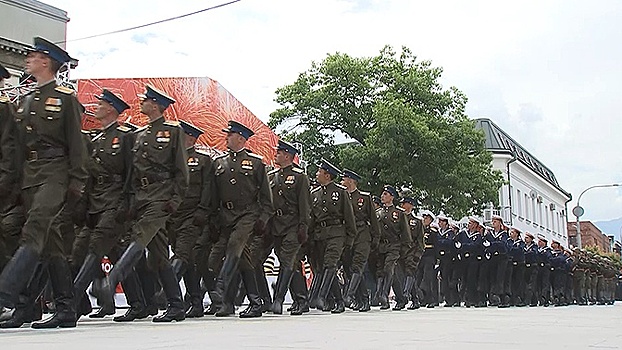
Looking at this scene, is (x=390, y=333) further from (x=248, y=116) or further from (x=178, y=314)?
(x=248, y=116)

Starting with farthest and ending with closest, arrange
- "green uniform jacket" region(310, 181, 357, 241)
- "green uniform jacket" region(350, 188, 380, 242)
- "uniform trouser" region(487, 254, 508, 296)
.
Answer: "uniform trouser" region(487, 254, 508, 296) < "green uniform jacket" region(350, 188, 380, 242) < "green uniform jacket" region(310, 181, 357, 241)

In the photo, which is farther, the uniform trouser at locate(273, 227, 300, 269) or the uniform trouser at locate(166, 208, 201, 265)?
the uniform trouser at locate(273, 227, 300, 269)

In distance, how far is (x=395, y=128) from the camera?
3153cm

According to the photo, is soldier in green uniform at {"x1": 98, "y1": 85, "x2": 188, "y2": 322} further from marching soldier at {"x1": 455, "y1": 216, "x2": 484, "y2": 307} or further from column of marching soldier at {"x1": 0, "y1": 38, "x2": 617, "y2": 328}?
marching soldier at {"x1": 455, "y1": 216, "x2": 484, "y2": 307}

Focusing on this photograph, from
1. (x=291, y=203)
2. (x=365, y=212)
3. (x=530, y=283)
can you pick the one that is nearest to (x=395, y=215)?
(x=365, y=212)

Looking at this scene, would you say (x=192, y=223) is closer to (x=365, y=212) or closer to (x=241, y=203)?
(x=241, y=203)

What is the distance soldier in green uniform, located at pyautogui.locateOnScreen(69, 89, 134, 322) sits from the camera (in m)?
7.77

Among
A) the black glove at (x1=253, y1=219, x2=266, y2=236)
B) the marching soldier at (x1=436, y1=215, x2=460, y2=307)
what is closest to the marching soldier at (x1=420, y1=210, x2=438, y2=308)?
the marching soldier at (x1=436, y1=215, x2=460, y2=307)

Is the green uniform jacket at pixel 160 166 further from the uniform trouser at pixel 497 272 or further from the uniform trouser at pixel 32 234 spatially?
the uniform trouser at pixel 497 272

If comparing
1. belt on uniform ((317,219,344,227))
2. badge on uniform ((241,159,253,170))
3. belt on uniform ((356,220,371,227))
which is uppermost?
badge on uniform ((241,159,253,170))

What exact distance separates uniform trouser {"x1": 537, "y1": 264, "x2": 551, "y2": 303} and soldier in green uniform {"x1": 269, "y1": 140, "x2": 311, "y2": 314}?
13794mm

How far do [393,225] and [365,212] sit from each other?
54.1 inches

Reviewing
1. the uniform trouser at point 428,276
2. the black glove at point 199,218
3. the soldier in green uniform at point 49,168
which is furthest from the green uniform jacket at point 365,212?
the soldier in green uniform at point 49,168

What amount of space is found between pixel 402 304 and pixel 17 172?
28.1 feet
